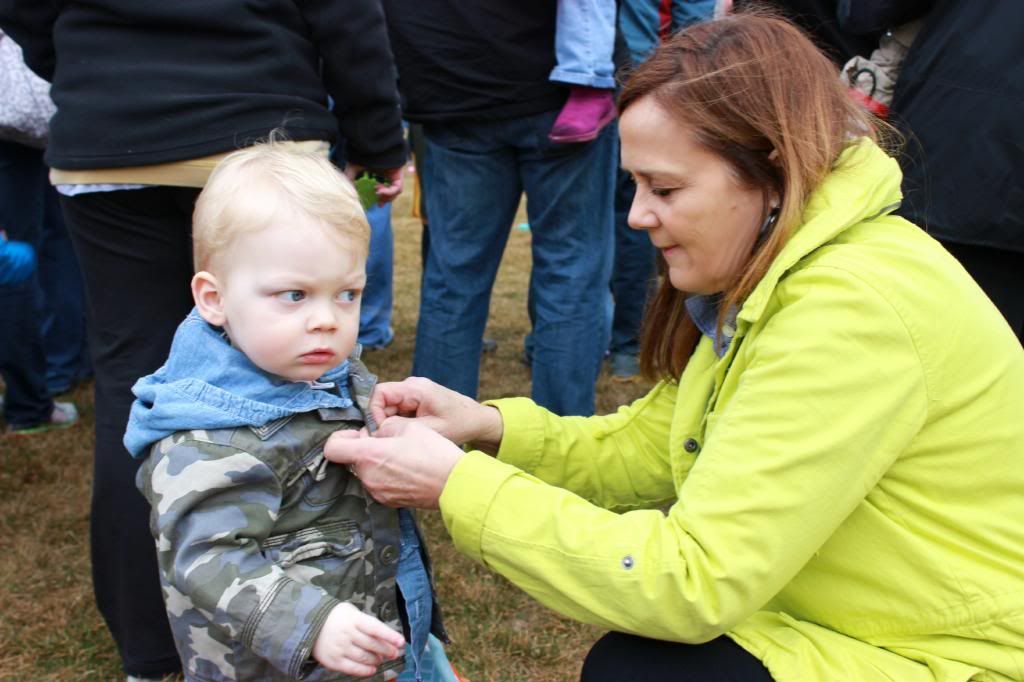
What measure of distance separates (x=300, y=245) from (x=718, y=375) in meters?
0.71

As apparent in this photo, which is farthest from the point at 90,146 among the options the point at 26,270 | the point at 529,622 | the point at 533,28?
the point at 529,622

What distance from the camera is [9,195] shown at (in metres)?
3.62

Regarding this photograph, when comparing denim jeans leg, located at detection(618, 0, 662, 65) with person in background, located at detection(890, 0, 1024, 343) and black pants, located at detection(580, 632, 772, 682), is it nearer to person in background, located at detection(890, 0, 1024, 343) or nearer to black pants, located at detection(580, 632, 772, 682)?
person in background, located at detection(890, 0, 1024, 343)

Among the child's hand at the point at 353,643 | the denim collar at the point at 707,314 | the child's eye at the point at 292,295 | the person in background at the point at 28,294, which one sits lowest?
the person in background at the point at 28,294

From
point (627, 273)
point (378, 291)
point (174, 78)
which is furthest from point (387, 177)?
point (378, 291)

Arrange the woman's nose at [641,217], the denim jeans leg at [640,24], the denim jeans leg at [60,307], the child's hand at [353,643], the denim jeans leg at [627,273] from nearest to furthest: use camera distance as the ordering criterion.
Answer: the child's hand at [353,643] → the woman's nose at [641,217] → the denim jeans leg at [640,24] → the denim jeans leg at [60,307] → the denim jeans leg at [627,273]

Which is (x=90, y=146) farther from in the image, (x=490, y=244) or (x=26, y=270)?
(x=490, y=244)

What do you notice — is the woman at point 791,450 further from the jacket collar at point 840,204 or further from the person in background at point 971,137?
the person in background at point 971,137

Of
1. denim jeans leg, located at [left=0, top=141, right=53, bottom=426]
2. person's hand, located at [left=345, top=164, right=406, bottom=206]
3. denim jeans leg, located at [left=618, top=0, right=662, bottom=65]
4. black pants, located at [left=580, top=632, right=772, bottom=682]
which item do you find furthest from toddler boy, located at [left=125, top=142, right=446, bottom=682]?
denim jeans leg, located at [left=618, top=0, right=662, bottom=65]

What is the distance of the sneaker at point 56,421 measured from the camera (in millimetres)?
3941

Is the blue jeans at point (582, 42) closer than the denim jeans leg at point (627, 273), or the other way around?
the blue jeans at point (582, 42)

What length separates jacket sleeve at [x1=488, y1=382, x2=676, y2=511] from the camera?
6.68 feet

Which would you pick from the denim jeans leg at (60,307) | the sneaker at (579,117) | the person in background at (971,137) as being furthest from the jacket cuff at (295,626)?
the denim jeans leg at (60,307)

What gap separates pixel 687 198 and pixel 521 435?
616mm
